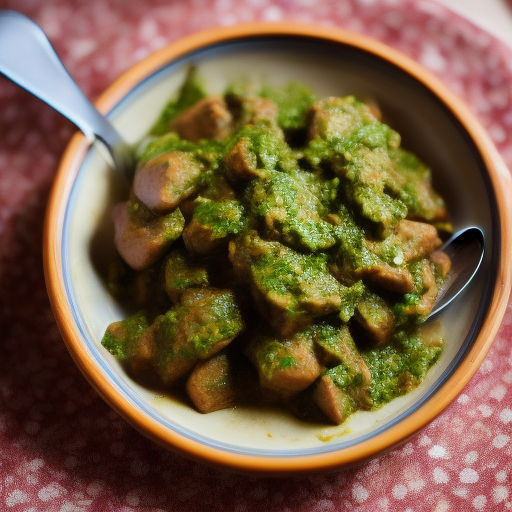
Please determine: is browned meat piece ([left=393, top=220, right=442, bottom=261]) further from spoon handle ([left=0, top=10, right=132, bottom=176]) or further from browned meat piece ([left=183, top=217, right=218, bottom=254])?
spoon handle ([left=0, top=10, right=132, bottom=176])

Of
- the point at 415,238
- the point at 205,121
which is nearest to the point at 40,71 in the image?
the point at 205,121

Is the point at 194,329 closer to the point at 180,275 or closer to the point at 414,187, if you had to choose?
the point at 180,275

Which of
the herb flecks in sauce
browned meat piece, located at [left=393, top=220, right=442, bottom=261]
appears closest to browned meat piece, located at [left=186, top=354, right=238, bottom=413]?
the herb flecks in sauce

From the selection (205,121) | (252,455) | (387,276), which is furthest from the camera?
(205,121)

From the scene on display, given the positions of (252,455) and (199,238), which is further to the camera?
(199,238)

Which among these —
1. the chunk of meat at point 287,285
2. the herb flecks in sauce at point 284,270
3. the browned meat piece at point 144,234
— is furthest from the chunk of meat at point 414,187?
the browned meat piece at point 144,234

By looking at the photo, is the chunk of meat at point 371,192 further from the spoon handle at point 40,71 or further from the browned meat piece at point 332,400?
the spoon handle at point 40,71

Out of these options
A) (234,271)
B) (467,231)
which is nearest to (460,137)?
(467,231)
